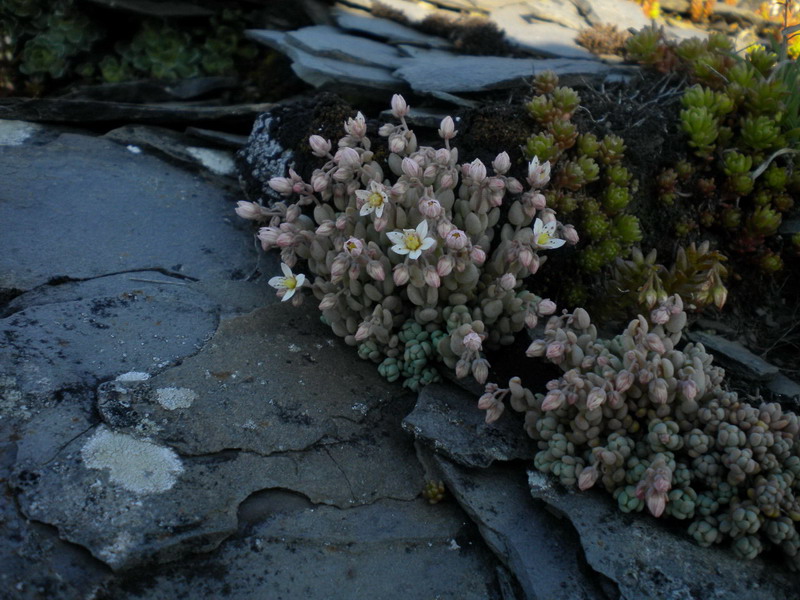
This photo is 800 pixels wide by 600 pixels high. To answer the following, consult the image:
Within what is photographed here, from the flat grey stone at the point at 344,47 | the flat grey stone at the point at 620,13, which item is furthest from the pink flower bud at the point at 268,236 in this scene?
the flat grey stone at the point at 620,13

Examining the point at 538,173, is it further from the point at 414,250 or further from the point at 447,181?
the point at 414,250

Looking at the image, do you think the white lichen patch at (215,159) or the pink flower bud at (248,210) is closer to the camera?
the pink flower bud at (248,210)

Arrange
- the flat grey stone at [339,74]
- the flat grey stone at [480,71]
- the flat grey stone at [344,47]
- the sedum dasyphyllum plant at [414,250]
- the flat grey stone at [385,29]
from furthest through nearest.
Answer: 1. the flat grey stone at [385,29]
2. the flat grey stone at [344,47]
3. the flat grey stone at [339,74]
4. the flat grey stone at [480,71]
5. the sedum dasyphyllum plant at [414,250]

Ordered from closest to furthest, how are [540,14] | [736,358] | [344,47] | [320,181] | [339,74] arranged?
1. [320,181]
2. [736,358]
3. [339,74]
4. [344,47]
5. [540,14]

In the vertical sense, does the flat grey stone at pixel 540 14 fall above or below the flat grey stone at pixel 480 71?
above

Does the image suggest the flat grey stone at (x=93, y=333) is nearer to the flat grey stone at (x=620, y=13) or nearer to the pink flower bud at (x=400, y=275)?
the pink flower bud at (x=400, y=275)

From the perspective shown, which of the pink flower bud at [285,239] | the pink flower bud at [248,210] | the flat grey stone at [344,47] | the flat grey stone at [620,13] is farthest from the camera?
the flat grey stone at [620,13]

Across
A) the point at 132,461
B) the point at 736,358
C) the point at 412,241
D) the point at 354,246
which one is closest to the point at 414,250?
the point at 412,241
